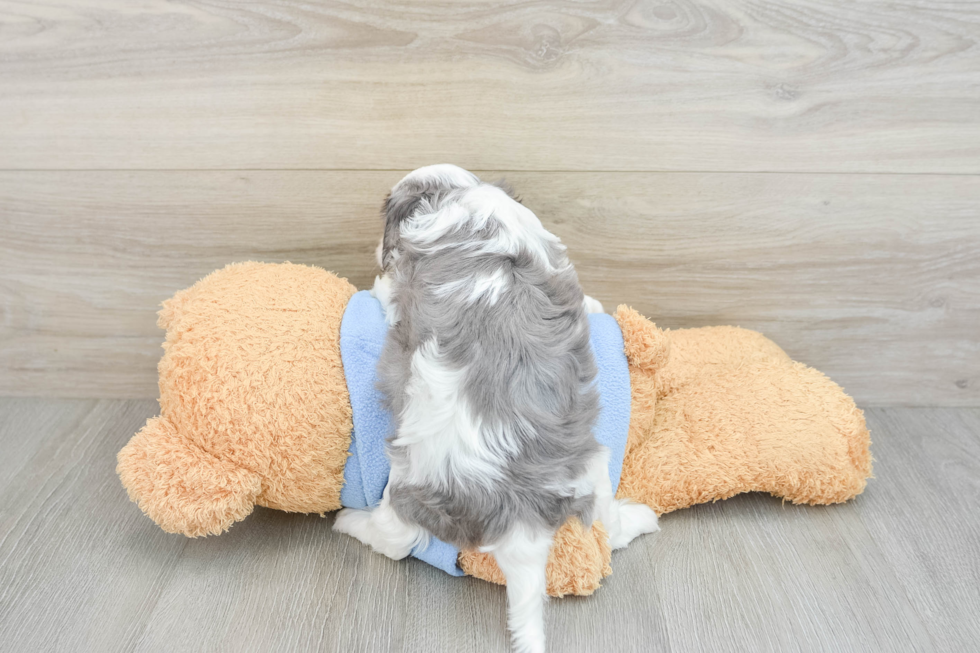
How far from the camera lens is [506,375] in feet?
3.12

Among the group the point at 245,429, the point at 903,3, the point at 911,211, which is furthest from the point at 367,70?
the point at 911,211

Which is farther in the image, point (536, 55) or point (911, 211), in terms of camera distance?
point (911, 211)

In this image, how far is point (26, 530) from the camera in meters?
1.19

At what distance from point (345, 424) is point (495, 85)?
0.67 meters

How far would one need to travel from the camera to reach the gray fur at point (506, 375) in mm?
941

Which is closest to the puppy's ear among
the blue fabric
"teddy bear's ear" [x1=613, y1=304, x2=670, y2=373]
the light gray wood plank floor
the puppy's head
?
the puppy's head

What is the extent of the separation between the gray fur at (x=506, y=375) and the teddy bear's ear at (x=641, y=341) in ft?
0.42

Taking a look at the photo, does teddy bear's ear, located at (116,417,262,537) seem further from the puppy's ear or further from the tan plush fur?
the puppy's ear

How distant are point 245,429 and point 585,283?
0.73m

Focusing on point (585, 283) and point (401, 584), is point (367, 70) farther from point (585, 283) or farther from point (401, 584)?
point (401, 584)

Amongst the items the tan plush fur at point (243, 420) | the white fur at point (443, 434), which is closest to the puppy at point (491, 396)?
the white fur at point (443, 434)

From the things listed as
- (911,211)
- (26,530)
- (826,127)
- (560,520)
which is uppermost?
(826,127)

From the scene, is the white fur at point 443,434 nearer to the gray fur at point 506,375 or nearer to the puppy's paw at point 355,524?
the gray fur at point 506,375

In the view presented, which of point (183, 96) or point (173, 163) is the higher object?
point (183, 96)
